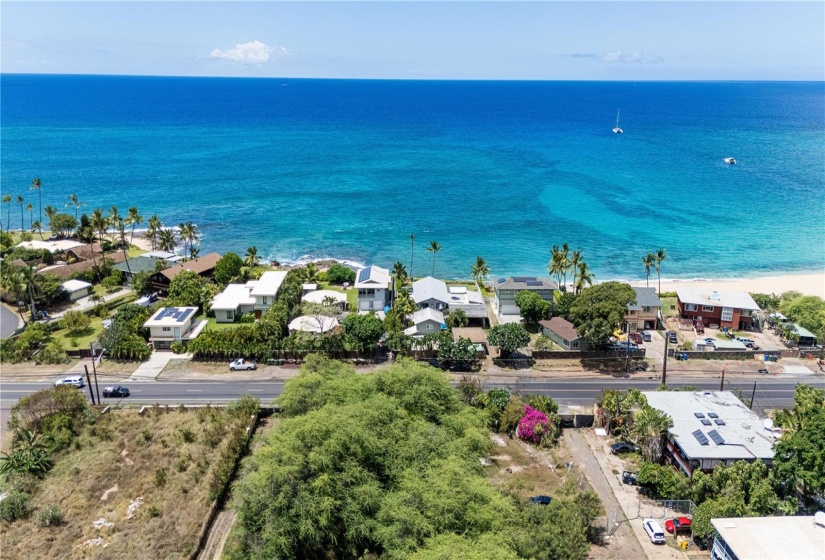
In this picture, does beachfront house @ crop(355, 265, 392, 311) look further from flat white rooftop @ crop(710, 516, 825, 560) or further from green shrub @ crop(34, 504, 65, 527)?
flat white rooftop @ crop(710, 516, 825, 560)

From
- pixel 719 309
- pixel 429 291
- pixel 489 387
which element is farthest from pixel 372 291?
pixel 719 309

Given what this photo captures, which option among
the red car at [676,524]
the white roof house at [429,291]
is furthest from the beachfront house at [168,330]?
the red car at [676,524]

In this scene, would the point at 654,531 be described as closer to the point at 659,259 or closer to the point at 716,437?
the point at 716,437

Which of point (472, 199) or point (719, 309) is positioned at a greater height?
point (472, 199)

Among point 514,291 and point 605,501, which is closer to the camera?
point 605,501

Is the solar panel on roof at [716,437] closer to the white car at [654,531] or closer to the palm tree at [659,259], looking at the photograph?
the white car at [654,531]
